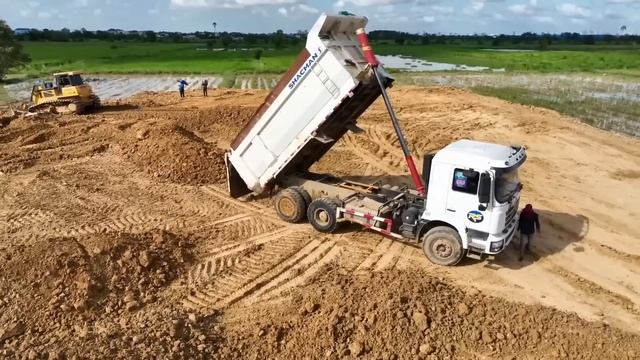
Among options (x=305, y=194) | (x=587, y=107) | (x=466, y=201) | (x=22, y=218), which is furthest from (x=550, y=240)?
(x=587, y=107)

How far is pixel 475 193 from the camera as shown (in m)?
8.89

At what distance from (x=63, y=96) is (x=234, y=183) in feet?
56.8

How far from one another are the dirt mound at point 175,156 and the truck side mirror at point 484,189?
8.46m

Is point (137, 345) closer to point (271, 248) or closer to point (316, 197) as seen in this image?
point (271, 248)

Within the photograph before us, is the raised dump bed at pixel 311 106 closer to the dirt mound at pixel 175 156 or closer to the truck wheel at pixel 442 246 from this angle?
the dirt mound at pixel 175 156

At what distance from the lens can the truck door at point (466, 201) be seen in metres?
8.88

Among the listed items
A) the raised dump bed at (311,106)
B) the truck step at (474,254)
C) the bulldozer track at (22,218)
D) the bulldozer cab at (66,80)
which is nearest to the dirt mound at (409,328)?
the truck step at (474,254)

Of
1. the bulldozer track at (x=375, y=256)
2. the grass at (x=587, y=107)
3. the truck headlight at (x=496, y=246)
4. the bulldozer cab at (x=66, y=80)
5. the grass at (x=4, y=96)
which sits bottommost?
the bulldozer track at (x=375, y=256)

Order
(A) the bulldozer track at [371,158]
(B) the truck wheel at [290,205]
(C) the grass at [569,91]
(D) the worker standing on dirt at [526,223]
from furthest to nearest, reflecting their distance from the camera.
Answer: (C) the grass at [569,91] < (A) the bulldozer track at [371,158] < (B) the truck wheel at [290,205] < (D) the worker standing on dirt at [526,223]

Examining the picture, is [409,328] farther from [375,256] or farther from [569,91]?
[569,91]

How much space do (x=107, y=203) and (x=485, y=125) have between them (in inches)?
620

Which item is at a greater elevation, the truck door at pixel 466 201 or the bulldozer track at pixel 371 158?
the truck door at pixel 466 201

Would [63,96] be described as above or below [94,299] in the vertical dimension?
above

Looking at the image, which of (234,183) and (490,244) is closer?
(490,244)
